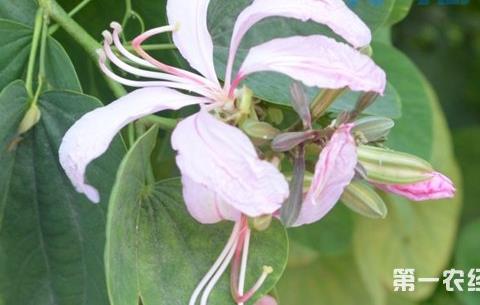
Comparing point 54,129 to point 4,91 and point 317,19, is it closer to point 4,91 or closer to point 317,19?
point 4,91

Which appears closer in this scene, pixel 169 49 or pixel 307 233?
pixel 169 49

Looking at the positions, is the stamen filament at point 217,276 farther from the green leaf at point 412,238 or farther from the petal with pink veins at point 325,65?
the green leaf at point 412,238

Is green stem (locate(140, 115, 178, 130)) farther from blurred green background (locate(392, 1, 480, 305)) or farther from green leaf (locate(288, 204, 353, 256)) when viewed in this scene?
blurred green background (locate(392, 1, 480, 305))

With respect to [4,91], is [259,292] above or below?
below

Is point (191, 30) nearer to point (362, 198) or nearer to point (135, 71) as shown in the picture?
point (135, 71)

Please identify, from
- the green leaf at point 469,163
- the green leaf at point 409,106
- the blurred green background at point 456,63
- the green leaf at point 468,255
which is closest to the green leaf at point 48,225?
the green leaf at point 409,106

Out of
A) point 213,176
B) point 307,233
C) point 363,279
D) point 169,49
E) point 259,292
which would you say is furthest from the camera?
point 363,279

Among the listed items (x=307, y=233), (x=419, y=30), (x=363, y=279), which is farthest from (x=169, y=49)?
(x=419, y=30)
